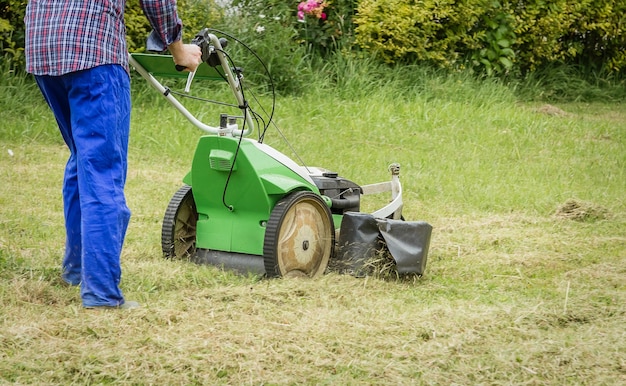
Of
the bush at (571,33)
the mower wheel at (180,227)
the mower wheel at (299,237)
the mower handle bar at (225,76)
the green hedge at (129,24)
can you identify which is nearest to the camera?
the mower handle bar at (225,76)

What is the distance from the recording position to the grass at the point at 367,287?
3.29 meters

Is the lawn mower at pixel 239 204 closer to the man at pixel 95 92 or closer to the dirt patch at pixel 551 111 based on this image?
the man at pixel 95 92

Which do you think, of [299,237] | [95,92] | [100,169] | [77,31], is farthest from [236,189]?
[77,31]

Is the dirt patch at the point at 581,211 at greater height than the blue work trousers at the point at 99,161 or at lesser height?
lesser

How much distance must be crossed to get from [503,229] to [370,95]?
147 inches

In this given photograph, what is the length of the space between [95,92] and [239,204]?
102 cm

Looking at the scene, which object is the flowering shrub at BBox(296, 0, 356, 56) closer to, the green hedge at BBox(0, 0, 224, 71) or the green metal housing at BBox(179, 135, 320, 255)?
the green hedge at BBox(0, 0, 224, 71)

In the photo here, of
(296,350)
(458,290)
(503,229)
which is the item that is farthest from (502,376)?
(503,229)

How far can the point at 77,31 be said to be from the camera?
143 inches

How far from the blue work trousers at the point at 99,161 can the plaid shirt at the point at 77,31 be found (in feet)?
0.18

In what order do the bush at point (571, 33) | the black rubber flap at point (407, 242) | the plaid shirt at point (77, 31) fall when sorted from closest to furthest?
1. the plaid shirt at point (77, 31)
2. the black rubber flap at point (407, 242)
3. the bush at point (571, 33)

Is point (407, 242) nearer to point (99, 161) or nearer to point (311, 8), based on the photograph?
point (99, 161)

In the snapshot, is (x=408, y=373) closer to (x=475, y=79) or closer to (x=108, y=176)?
(x=108, y=176)

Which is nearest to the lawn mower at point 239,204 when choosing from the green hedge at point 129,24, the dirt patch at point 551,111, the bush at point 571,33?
the green hedge at point 129,24
